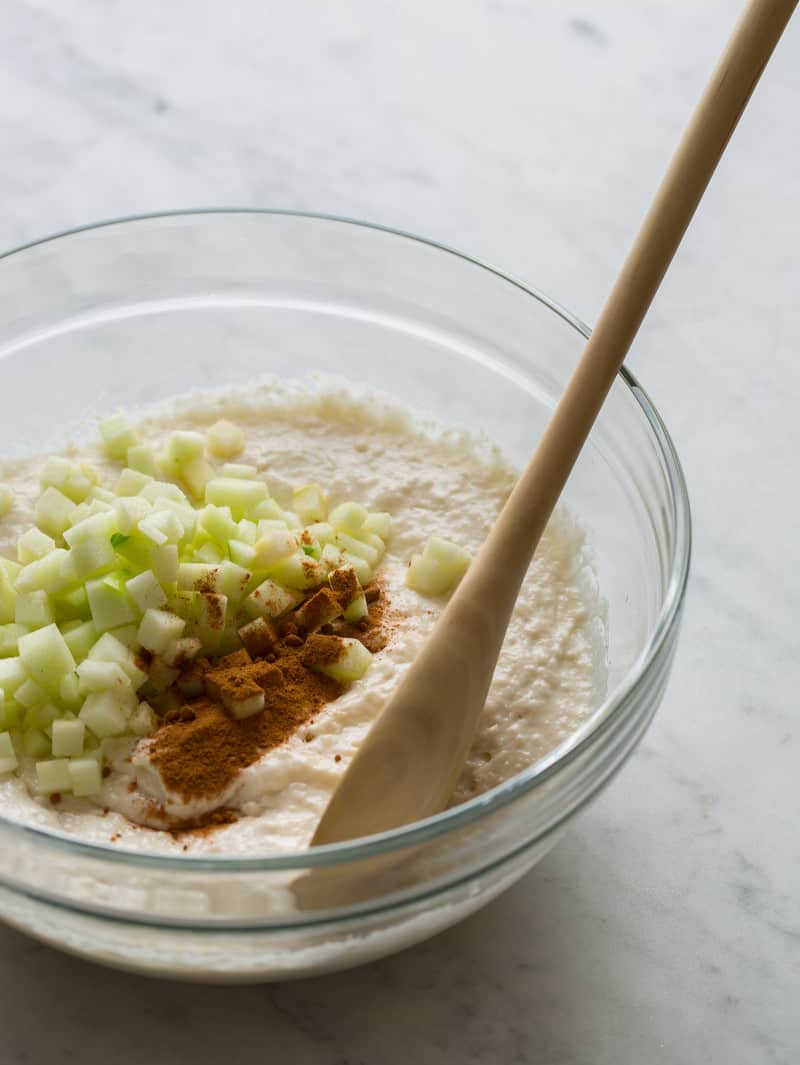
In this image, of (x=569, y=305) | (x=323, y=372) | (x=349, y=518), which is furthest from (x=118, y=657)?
(x=569, y=305)

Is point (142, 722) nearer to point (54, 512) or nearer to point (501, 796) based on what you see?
point (54, 512)

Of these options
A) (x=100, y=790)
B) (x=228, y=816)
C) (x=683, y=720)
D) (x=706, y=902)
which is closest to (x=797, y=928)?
(x=706, y=902)

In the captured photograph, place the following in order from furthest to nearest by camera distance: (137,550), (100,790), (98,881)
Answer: (137,550), (100,790), (98,881)

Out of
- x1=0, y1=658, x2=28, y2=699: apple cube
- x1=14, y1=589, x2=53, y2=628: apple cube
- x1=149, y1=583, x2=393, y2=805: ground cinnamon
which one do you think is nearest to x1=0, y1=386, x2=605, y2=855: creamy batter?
x1=149, y1=583, x2=393, y2=805: ground cinnamon

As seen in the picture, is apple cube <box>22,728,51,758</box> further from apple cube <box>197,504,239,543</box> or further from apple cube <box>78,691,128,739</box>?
apple cube <box>197,504,239,543</box>

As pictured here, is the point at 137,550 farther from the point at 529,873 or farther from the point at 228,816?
the point at 529,873

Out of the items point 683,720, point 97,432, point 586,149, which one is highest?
point 586,149
